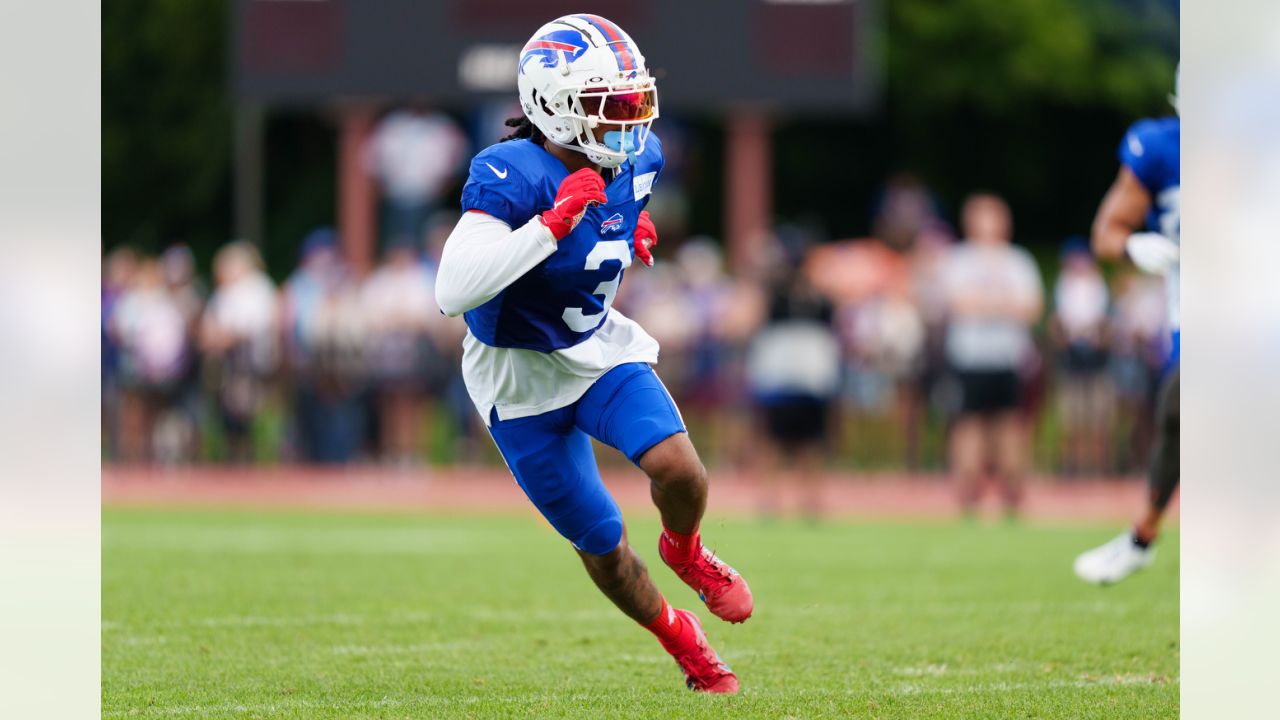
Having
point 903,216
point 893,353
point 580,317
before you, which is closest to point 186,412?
point 893,353

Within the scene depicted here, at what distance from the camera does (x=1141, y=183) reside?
6.61 meters

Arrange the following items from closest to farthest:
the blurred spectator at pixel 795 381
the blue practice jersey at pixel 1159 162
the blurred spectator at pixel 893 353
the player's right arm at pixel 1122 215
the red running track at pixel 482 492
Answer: the blue practice jersey at pixel 1159 162
the player's right arm at pixel 1122 215
the blurred spectator at pixel 795 381
the red running track at pixel 482 492
the blurred spectator at pixel 893 353

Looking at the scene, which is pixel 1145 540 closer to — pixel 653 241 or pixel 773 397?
pixel 653 241

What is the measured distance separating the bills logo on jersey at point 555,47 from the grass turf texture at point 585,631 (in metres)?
1.77

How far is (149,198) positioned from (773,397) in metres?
17.5

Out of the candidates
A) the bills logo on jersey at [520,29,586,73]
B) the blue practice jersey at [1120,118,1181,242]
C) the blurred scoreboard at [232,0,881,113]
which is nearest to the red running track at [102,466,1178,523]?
the blurred scoreboard at [232,0,881,113]

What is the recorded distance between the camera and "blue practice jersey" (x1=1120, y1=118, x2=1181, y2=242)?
647 cm

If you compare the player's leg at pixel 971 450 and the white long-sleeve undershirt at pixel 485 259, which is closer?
the white long-sleeve undershirt at pixel 485 259

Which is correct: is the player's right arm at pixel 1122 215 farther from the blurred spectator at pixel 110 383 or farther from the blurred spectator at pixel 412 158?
the blurred spectator at pixel 412 158

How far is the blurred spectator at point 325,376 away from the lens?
14094 mm

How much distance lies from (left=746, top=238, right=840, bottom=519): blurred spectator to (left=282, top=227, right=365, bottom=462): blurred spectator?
3938 mm

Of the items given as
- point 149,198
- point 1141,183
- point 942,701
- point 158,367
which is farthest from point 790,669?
point 149,198

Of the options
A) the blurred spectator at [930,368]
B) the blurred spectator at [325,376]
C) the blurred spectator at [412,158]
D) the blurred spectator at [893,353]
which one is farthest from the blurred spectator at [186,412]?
the blurred spectator at [930,368]

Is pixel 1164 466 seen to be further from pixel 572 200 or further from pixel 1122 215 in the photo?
pixel 572 200
